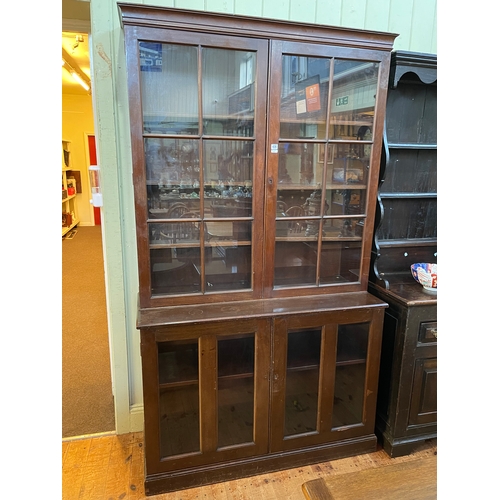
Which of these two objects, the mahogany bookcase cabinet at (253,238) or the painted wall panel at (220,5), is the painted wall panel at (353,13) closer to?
the mahogany bookcase cabinet at (253,238)

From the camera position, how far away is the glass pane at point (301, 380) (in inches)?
71.2

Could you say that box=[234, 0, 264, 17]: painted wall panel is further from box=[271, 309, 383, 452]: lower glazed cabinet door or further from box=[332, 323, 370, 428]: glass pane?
box=[332, 323, 370, 428]: glass pane

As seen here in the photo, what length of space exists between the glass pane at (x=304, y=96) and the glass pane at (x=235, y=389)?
98 centimetres

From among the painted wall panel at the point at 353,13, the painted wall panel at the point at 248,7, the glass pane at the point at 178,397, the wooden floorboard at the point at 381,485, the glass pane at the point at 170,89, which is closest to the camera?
the wooden floorboard at the point at 381,485

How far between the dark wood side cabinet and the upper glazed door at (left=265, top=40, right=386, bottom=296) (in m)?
0.13

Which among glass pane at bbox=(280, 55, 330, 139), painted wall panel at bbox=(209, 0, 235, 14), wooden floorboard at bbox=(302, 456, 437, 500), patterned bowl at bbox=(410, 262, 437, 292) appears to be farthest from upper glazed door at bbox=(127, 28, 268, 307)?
wooden floorboard at bbox=(302, 456, 437, 500)

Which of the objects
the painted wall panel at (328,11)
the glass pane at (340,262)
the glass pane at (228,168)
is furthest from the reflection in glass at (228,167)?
the painted wall panel at (328,11)

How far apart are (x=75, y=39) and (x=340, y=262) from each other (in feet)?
11.8

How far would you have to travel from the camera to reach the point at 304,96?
1.70 metres

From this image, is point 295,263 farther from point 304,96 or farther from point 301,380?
point 304,96

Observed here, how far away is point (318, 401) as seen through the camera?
183 cm
